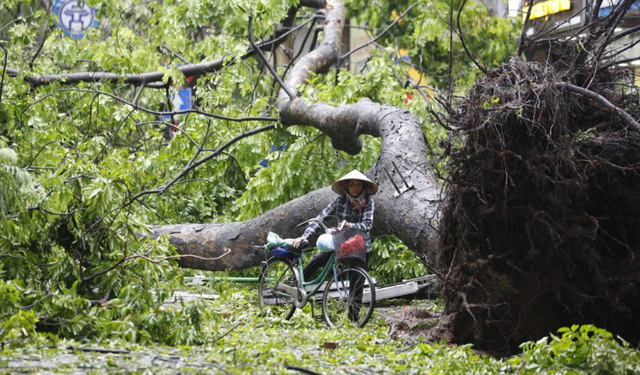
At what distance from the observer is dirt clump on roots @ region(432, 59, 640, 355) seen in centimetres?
604

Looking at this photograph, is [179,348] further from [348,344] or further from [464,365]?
[464,365]

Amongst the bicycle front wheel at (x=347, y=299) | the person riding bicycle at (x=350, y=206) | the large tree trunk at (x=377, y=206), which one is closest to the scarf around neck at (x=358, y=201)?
the person riding bicycle at (x=350, y=206)

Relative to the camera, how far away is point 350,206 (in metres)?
7.97

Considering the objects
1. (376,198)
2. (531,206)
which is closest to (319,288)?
(376,198)

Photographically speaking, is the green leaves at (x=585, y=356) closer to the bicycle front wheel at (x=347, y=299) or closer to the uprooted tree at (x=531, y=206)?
the uprooted tree at (x=531, y=206)

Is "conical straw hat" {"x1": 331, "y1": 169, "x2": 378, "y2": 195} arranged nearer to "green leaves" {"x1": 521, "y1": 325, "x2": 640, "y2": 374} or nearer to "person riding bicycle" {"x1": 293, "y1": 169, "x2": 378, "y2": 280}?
"person riding bicycle" {"x1": 293, "y1": 169, "x2": 378, "y2": 280}

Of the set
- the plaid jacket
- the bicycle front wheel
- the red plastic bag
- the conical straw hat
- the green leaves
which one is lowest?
the green leaves

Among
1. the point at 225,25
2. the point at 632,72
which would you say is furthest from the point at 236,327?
the point at 225,25

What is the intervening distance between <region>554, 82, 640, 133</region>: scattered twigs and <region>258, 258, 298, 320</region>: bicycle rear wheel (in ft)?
10.2

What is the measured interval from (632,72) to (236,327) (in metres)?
3.79

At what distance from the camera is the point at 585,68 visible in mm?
6469

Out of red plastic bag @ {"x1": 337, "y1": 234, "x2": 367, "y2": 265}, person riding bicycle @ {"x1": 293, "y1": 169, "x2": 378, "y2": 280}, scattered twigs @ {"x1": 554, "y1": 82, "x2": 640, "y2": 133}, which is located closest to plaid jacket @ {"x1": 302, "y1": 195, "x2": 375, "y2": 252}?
person riding bicycle @ {"x1": 293, "y1": 169, "x2": 378, "y2": 280}

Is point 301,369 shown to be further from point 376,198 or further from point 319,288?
point 376,198

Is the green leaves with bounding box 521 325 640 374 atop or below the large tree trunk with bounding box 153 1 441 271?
below
